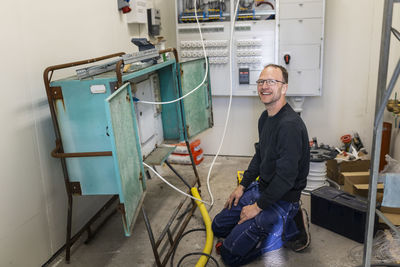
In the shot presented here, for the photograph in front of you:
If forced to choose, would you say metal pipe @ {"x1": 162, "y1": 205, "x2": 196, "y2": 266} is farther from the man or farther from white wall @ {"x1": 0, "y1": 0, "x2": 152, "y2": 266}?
white wall @ {"x1": 0, "y1": 0, "x2": 152, "y2": 266}

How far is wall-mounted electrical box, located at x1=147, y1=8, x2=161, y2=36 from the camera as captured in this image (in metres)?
3.33

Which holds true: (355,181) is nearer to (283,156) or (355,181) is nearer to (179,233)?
(283,156)

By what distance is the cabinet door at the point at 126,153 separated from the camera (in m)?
1.56

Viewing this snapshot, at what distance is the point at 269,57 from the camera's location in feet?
11.1

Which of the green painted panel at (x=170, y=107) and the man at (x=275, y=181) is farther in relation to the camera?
the green painted panel at (x=170, y=107)

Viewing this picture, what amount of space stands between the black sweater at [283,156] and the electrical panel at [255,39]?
1.35 metres

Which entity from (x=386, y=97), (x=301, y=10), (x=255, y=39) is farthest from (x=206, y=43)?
(x=386, y=97)

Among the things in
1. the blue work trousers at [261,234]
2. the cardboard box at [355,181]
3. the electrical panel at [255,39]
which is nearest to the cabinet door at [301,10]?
the electrical panel at [255,39]

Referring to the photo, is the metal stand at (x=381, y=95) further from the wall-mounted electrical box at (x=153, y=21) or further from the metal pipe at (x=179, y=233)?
the wall-mounted electrical box at (x=153, y=21)

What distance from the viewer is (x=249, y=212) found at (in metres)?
2.09

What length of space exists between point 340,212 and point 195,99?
136 centimetres

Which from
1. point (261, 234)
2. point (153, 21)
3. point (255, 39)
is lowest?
point (261, 234)

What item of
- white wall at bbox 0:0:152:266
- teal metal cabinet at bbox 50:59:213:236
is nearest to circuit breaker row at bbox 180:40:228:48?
white wall at bbox 0:0:152:266

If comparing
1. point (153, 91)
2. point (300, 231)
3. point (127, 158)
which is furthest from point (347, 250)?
point (153, 91)
